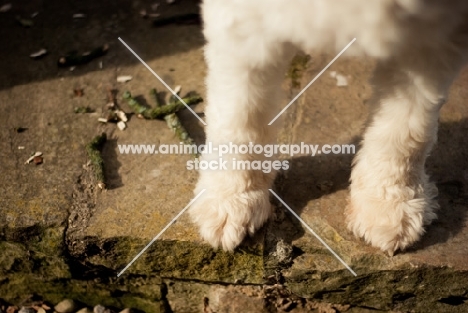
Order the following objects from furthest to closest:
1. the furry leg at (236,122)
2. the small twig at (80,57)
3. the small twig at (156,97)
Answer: the small twig at (80,57) < the small twig at (156,97) < the furry leg at (236,122)

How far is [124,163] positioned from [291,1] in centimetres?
108

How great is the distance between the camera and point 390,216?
7.06ft

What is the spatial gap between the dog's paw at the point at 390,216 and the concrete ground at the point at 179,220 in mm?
40

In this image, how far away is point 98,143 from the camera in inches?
97.7

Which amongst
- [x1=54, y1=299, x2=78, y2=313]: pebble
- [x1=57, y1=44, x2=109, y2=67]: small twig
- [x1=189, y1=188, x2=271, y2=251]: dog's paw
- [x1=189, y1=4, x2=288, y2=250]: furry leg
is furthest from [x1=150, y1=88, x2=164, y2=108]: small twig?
[x1=54, y1=299, x2=78, y2=313]: pebble

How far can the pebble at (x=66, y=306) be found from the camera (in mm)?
2457

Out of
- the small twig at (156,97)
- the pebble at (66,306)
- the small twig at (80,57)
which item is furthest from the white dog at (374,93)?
the small twig at (80,57)

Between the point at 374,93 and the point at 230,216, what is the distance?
60 cm

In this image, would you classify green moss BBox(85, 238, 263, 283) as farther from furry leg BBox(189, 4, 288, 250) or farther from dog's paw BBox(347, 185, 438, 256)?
dog's paw BBox(347, 185, 438, 256)

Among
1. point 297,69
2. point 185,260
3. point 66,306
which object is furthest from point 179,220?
point 297,69

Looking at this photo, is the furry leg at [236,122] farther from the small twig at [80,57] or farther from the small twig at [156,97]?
the small twig at [80,57]

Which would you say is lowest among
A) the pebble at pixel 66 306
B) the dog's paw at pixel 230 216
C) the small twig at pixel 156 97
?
the pebble at pixel 66 306

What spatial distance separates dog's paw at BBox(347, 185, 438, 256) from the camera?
214 centimetres

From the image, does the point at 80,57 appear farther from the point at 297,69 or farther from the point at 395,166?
the point at 395,166
